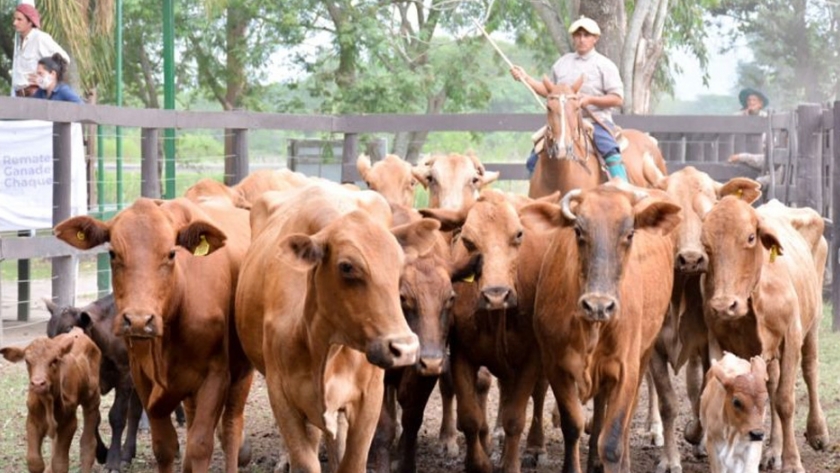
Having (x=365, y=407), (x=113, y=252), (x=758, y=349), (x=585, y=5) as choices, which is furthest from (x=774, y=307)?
(x=585, y=5)

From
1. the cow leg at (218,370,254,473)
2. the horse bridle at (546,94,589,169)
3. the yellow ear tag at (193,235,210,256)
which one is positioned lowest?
the cow leg at (218,370,254,473)

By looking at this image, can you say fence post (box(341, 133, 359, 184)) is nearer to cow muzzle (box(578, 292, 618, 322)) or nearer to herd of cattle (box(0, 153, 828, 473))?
herd of cattle (box(0, 153, 828, 473))

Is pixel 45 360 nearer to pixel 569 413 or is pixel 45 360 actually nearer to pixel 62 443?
pixel 62 443

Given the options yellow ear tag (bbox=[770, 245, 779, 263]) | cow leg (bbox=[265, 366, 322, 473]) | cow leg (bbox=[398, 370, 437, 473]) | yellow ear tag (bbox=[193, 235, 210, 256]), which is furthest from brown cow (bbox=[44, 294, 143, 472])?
yellow ear tag (bbox=[770, 245, 779, 263])

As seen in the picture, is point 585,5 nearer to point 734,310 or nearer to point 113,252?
point 734,310

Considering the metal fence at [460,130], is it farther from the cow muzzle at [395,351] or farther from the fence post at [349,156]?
the cow muzzle at [395,351]

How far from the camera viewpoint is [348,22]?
94.8 feet

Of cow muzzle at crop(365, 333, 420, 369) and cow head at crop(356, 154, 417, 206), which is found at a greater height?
cow head at crop(356, 154, 417, 206)

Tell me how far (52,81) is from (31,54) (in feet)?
1.15

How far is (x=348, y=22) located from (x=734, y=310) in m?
20.5

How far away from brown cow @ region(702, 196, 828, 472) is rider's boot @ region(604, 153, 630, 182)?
9.29 feet

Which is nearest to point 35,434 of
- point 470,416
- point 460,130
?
point 470,416

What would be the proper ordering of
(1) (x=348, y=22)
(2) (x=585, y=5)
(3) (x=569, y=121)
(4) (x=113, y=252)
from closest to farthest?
(4) (x=113, y=252)
(3) (x=569, y=121)
(2) (x=585, y=5)
(1) (x=348, y=22)

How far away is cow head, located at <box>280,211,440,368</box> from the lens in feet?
22.5
